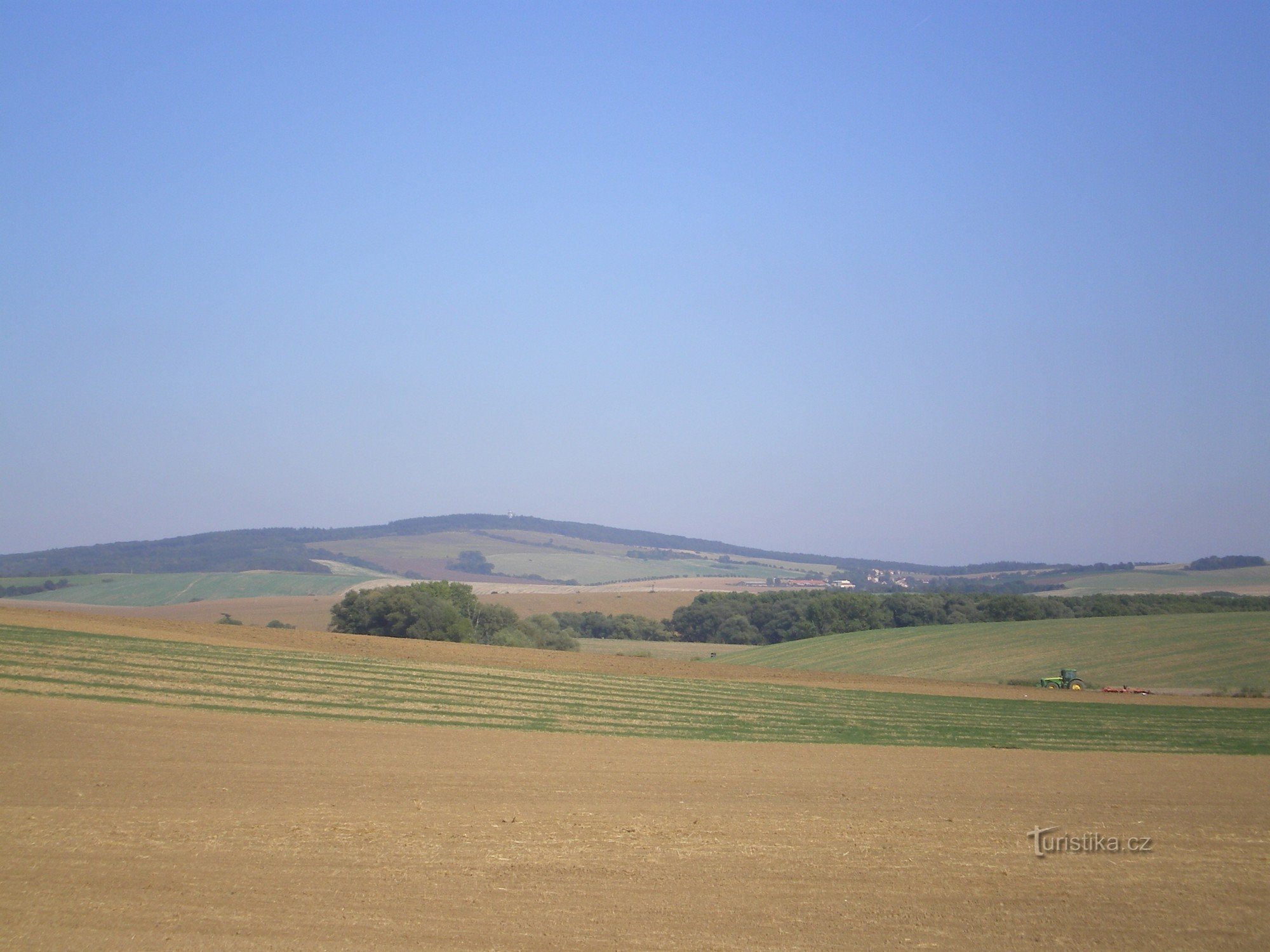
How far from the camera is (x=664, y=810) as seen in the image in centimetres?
1312

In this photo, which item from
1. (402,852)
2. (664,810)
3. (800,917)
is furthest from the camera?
(664,810)

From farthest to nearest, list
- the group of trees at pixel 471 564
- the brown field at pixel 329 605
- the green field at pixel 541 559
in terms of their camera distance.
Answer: the green field at pixel 541 559 < the group of trees at pixel 471 564 < the brown field at pixel 329 605

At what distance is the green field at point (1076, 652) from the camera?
4062 cm

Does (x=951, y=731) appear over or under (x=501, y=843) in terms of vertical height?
under

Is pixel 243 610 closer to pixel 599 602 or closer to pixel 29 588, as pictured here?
pixel 29 588

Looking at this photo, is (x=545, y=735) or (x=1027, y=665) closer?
(x=545, y=735)

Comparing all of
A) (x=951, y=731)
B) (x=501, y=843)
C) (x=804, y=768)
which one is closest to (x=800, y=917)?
(x=501, y=843)

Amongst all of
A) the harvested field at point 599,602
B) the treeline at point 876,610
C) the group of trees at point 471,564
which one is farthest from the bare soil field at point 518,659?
the group of trees at point 471,564

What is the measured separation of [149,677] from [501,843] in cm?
1631

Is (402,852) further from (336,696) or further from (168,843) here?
(336,696)

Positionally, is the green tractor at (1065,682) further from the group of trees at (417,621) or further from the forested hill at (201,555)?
the forested hill at (201,555)

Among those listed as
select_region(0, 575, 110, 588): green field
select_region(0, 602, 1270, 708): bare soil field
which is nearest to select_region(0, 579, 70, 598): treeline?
select_region(0, 575, 110, 588): green field

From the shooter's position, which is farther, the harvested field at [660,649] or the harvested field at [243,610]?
the harvested field at [243,610]

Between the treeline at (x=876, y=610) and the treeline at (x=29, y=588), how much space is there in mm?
54018
